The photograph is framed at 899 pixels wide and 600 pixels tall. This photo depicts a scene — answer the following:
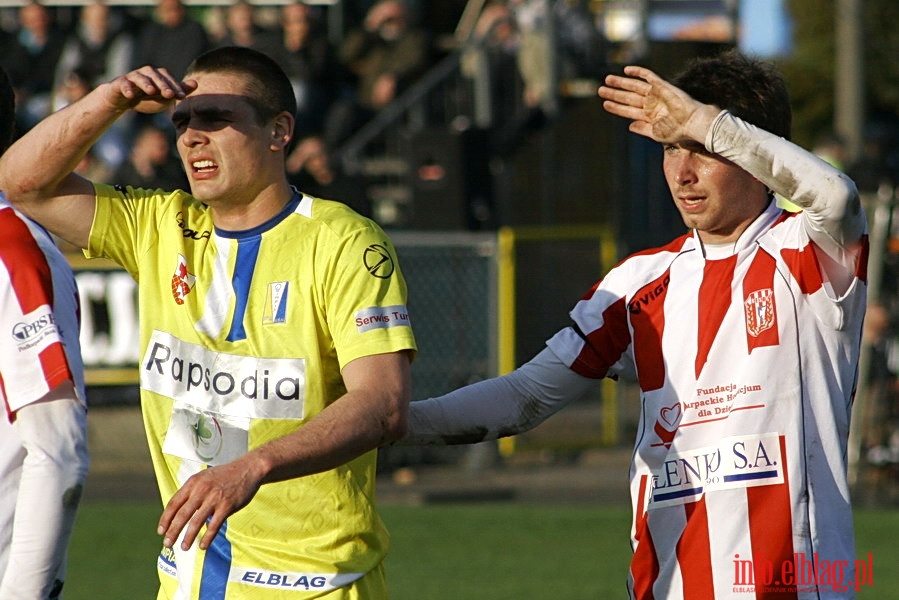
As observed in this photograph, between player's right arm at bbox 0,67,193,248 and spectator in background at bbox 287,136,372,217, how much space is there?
863 centimetres

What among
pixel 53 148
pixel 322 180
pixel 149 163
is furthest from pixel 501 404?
pixel 149 163

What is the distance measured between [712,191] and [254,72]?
4.30ft

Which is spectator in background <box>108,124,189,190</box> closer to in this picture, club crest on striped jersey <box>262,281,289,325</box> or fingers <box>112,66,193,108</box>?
fingers <box>112,66,193,108</box>

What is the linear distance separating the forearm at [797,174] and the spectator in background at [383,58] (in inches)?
517

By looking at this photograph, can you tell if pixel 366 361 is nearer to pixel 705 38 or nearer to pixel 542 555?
pixel 542 555

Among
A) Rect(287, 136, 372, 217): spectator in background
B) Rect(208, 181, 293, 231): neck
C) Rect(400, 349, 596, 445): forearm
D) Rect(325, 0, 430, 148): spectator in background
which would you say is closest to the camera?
Rect(208, 181, 293, 231): neck

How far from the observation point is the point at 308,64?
16.3 meters

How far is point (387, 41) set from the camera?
17.4 meters

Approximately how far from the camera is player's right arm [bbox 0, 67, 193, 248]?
4.09 metres

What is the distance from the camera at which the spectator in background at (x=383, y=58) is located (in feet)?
55.5

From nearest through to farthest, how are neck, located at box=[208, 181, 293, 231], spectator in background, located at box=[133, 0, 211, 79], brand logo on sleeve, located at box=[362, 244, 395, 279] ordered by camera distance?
brand logo on sleeve, located at box=[362, 244, 395, 279] < neck, located at box=[208, 181, 293, 231] < spectator in background, located at box=[133, 0, 211, 79]

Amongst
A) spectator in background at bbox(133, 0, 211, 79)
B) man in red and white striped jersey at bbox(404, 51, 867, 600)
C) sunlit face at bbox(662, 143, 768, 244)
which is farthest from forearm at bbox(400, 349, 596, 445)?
spectator in background at bbox(133, 0, 211, 79)

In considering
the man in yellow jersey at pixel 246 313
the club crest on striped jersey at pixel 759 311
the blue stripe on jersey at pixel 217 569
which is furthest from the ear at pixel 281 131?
the club crest on striped jersey at pixel 759 311

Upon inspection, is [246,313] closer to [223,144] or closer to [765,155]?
[223,144]
